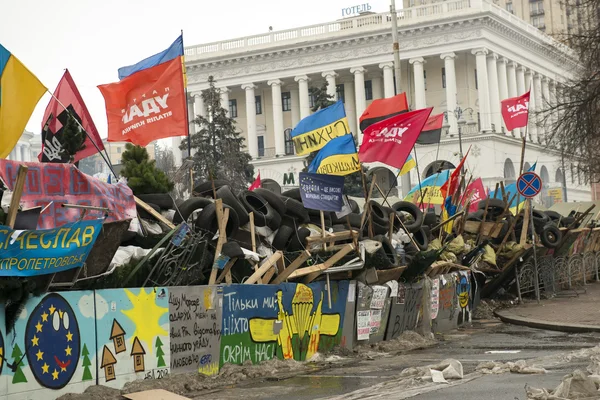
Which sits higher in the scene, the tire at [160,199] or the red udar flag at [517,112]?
the red udar flag at [517,112]

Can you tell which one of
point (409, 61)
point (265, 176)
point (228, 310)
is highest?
point (409, 61)

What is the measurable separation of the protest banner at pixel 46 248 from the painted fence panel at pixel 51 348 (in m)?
0.48

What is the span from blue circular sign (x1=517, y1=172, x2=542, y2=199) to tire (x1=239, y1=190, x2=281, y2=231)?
831 centimetres

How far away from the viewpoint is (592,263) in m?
34.0

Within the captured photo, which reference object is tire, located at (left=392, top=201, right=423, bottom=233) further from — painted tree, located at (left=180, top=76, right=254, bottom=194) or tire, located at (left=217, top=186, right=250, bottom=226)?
painted tree, located at (left=180, top=76, right=254, bottom=194)

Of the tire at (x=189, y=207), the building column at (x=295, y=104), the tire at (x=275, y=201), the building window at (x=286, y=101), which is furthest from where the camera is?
the building window at (x=286, y=101)

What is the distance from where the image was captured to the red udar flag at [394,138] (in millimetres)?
21344

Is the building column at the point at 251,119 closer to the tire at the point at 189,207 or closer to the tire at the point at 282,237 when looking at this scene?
the tire at the point at 282,237

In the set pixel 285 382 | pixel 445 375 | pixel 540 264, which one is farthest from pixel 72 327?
pixel 540 264

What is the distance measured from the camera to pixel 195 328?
14.0 m

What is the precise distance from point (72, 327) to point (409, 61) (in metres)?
87.5

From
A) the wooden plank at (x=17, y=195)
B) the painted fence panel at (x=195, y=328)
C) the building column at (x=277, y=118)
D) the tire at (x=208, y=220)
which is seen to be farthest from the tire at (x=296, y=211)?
the building column at (x=277, y=118)

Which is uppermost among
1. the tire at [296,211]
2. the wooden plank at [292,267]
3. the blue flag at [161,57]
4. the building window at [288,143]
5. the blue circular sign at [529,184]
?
the building window at [288,143]

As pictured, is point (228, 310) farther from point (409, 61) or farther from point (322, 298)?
point (409, 61)
